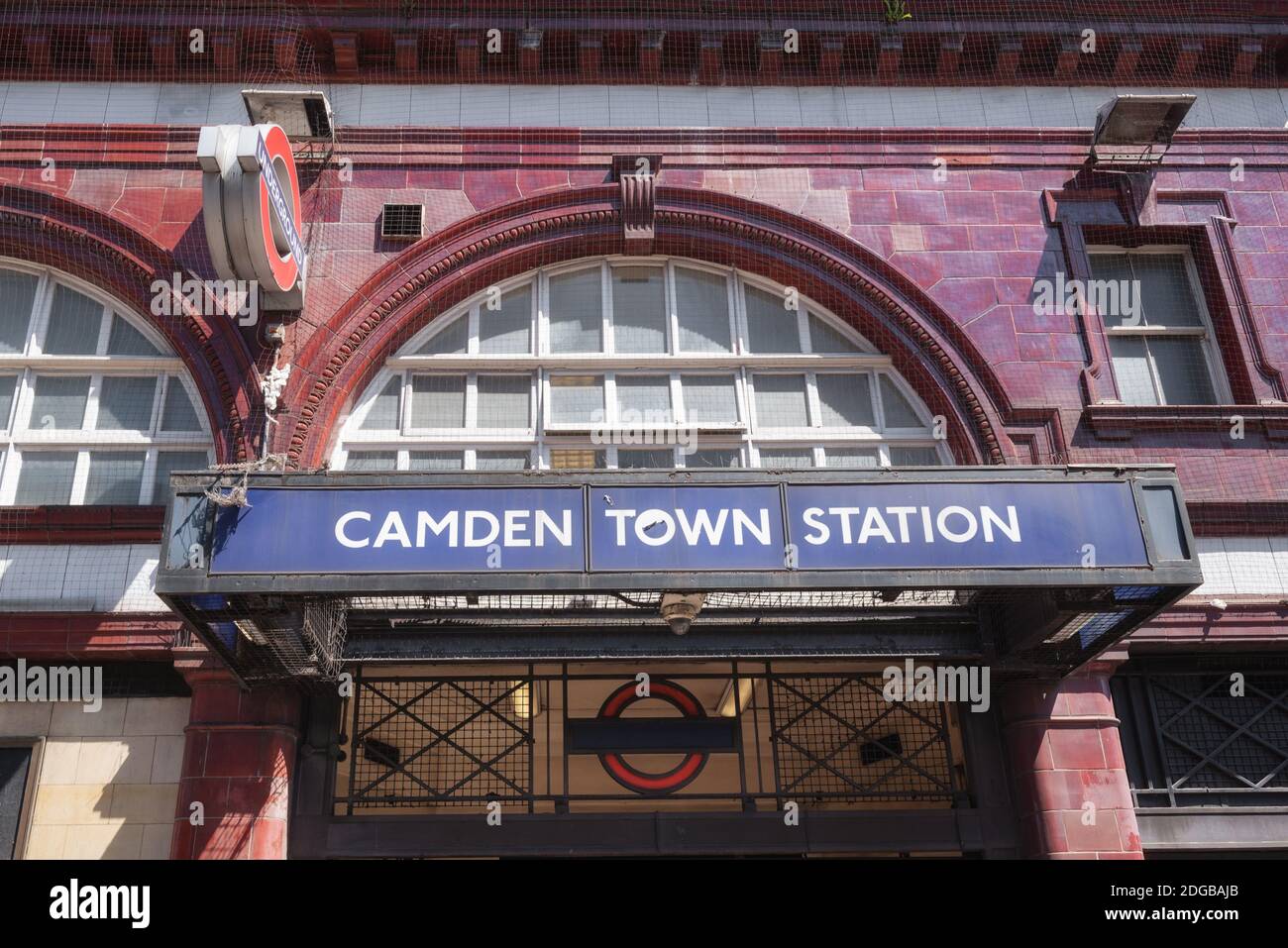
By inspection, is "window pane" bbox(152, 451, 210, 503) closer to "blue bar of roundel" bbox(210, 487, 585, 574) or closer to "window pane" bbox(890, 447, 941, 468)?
"blue bar of roundel" bbox(210, 487, 585, 574)

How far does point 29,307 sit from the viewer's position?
11.8 metres

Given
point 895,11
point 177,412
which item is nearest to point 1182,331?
point 895,11

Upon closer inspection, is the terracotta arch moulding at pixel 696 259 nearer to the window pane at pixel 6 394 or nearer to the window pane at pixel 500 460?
the window pane at pixel 500 460

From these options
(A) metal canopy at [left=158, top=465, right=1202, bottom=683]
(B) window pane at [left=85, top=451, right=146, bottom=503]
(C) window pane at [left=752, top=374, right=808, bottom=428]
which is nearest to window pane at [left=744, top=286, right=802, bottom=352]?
(C) window pane at [left=752, top=374, right=808, bottom=428]

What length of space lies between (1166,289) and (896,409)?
3538 millimetres

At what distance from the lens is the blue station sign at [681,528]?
25.4 feet

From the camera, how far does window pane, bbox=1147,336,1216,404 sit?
39.3 feet

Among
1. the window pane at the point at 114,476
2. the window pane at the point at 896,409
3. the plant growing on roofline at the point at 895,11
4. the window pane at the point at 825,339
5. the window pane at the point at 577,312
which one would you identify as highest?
the plant growing on roofline at the point at 895,11

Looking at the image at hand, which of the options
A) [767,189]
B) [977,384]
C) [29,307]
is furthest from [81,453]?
[977,384]

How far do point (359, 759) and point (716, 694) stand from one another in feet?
10.7

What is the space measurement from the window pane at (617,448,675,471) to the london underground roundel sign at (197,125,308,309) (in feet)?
11.9

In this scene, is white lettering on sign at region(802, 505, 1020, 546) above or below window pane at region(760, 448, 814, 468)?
below

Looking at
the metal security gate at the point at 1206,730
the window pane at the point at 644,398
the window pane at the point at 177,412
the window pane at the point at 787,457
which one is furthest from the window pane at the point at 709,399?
the window pane at the point at 177,412

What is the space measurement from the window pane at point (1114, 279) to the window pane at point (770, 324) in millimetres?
2753
